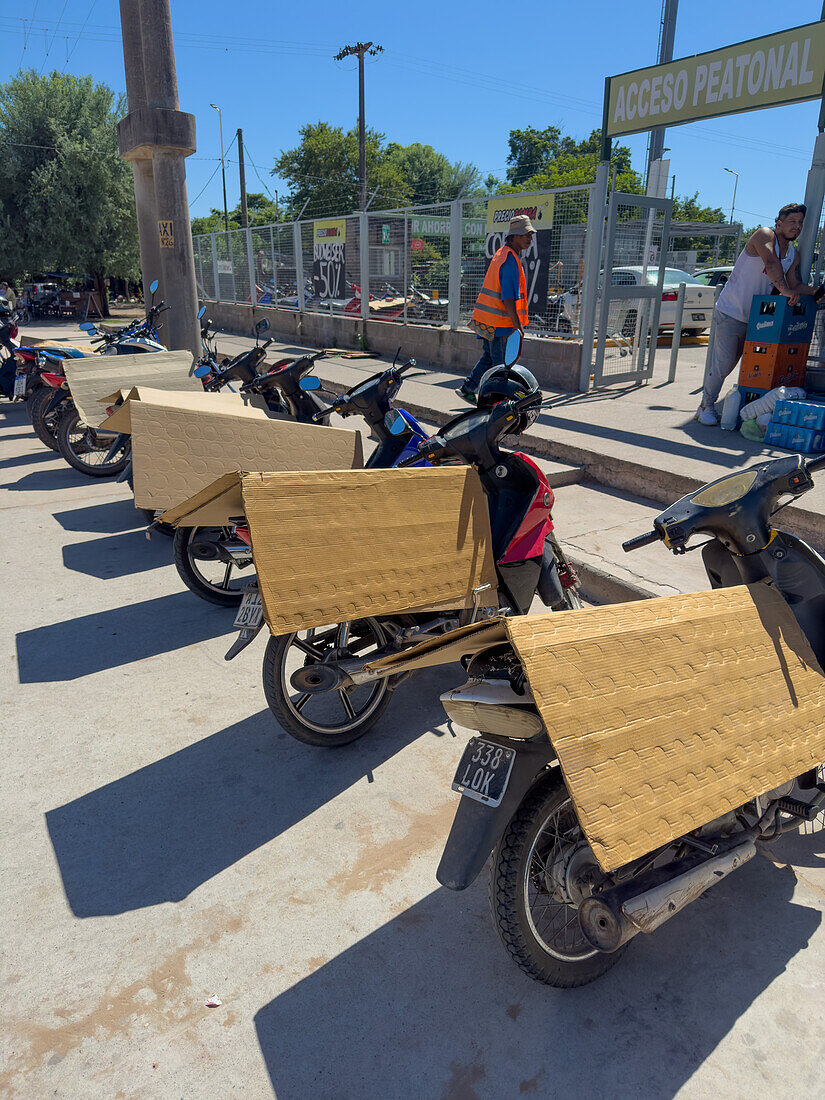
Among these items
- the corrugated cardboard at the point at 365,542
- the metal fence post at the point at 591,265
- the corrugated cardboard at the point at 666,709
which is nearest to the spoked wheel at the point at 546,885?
the corrugated cardboard at the point at 666,709

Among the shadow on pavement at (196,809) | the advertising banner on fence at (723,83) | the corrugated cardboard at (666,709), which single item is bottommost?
the shadow on pavement at (196,809)

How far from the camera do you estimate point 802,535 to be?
15.1 feet

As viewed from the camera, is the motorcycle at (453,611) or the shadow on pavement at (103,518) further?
the shadow on pavement at (103,518)

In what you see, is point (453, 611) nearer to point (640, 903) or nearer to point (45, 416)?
point (640, 903)

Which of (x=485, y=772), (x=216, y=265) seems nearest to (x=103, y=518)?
(x=485, y=772)

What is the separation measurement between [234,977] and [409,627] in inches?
54.2

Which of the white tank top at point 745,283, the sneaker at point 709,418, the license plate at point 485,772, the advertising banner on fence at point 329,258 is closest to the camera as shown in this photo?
the license plate at point 485,772

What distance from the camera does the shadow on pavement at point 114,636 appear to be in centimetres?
367

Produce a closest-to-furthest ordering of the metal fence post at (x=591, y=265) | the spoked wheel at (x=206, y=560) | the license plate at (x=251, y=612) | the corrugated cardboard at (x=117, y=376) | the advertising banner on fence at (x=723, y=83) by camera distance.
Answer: the license plate at (x=251, y=612), the spoked wheel at (x=206, y=560), the corrugated cardboard at (x=117, y=376), the advertising banner on fence at (x=723, y=83), the metal fence post at (x=591, y=265)

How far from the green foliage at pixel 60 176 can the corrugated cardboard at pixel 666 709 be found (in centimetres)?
3127

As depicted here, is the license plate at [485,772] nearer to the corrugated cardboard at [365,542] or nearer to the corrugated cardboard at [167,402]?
the corrugated cardboard at [365,542]

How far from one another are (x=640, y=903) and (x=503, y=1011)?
52 cm

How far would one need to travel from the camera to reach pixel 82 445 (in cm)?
705

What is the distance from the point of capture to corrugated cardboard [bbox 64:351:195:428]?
599 centimetres
